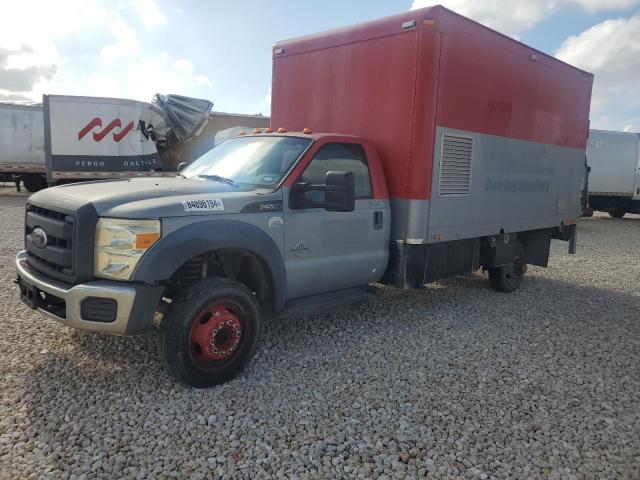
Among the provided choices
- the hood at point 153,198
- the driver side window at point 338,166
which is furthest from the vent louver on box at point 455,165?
the hood at point 153,198

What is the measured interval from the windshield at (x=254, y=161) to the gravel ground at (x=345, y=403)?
1567mm

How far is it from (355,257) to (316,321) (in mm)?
975

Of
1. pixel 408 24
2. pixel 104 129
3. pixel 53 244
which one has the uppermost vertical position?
pixel 408 24

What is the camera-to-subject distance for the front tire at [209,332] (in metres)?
3.65

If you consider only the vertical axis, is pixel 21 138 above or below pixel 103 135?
below

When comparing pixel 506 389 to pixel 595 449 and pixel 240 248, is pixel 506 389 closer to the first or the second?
pixel 595 449

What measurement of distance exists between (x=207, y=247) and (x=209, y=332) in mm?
643

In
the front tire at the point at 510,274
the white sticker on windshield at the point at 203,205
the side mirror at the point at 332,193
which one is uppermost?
the side mirror at the point at 332,193

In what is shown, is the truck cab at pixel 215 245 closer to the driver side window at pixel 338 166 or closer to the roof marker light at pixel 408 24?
the driver side window at pixel 338 166

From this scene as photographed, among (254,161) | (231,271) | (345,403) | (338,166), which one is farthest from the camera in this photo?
(338,166)

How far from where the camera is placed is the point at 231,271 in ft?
14.7

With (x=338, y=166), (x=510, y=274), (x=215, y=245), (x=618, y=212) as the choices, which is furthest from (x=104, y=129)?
(x=618, y=212)

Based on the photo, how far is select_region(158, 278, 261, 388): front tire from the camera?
3650 millimetres

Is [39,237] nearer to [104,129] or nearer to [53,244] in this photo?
[53,244]
